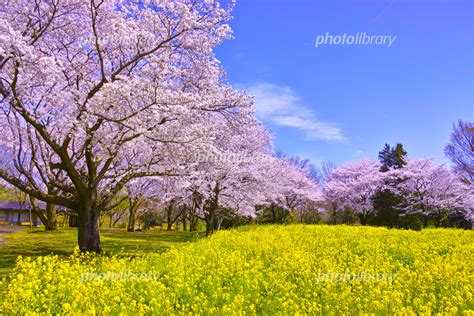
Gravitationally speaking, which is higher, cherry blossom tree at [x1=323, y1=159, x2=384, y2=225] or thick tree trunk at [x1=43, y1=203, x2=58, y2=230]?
cherry blossom tree at [x1=323, y1=159, x2=384, y2=225]

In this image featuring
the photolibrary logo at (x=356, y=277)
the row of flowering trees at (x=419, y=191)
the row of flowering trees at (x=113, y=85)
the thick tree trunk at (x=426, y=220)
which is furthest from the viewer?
the row of flowering trees at (x=419, y=191)

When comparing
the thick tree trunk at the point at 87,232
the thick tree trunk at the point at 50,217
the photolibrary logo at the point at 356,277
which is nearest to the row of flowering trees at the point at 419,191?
the thick tree trunk at the point at 87,232

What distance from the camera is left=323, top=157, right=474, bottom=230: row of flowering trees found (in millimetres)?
36719

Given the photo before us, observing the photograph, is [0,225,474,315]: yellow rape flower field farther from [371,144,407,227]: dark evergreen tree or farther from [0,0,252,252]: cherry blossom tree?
[371,144,407,227]: dark evergreen tree

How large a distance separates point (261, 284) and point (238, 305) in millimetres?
2672

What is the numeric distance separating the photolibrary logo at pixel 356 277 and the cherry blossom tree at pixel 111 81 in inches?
260

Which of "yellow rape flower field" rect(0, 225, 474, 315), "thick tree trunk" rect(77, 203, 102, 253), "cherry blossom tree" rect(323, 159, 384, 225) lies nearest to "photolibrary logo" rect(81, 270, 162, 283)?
"yellow rape flower field" rect(0, 225, 474, 315)

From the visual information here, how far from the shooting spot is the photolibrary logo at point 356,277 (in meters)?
7.60

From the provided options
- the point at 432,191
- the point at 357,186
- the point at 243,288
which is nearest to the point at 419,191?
the point at 432,191

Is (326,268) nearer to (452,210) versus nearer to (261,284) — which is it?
(261,284)

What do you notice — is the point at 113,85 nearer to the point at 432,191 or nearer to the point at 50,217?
the point at 50,217

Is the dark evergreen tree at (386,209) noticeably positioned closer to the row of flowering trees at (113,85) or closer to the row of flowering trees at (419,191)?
the row of flowering trees at (419,191)

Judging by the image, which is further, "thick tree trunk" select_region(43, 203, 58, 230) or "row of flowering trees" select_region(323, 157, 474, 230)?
"row of flowering trees" select_region(323, 157, 474, 230)

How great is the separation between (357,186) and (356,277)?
1521 inches
